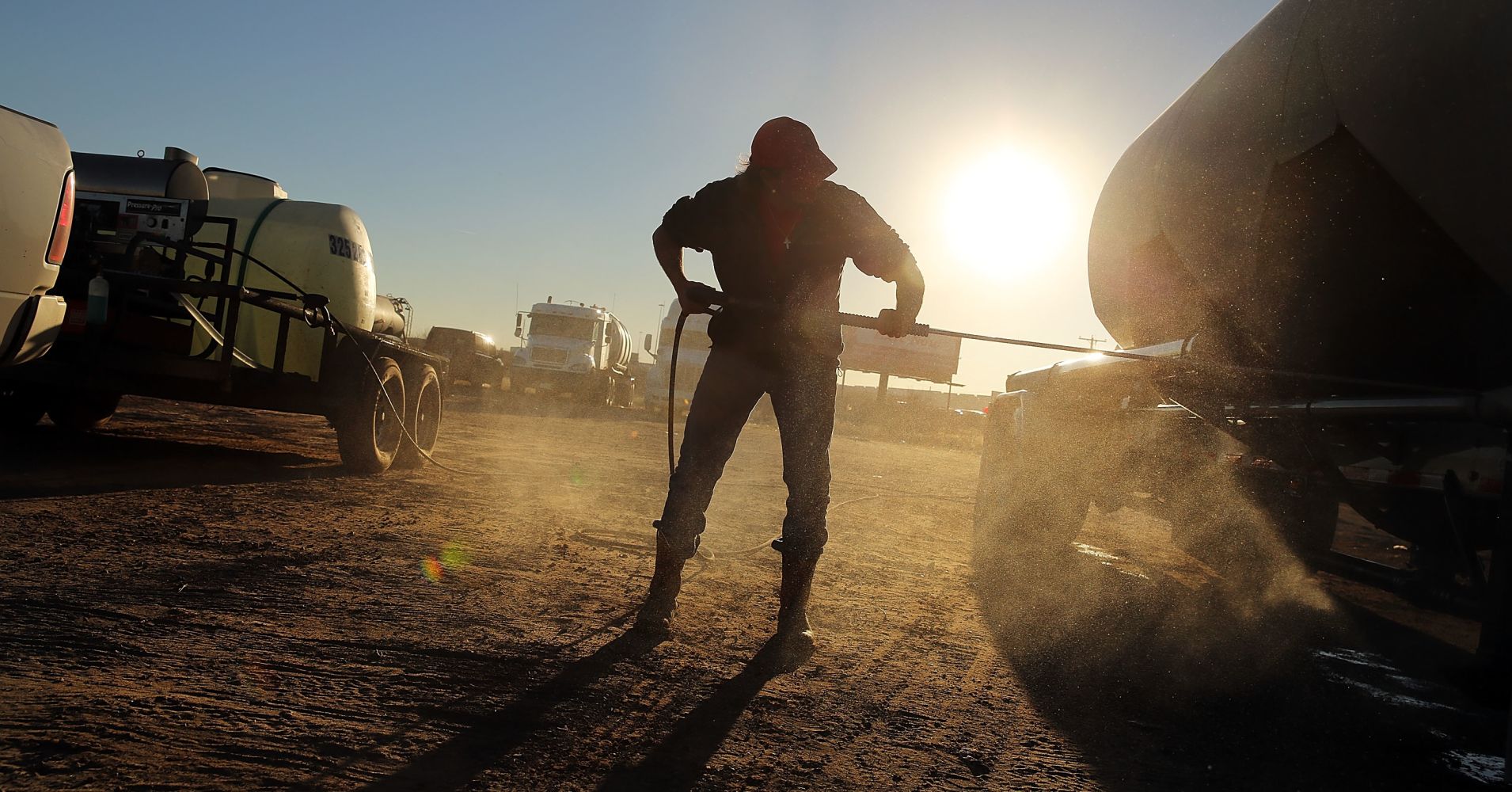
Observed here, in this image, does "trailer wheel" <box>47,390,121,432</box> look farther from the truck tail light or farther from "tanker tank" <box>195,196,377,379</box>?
the truck tail light

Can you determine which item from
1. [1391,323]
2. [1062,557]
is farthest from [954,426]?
[1391,323]

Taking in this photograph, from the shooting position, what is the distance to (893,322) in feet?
11.8

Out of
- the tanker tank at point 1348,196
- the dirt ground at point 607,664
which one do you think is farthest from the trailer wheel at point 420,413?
the tanker tank at point 1348,196

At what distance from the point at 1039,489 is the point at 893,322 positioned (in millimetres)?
3704

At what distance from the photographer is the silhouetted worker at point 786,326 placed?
11.7ft

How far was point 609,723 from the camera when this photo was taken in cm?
257

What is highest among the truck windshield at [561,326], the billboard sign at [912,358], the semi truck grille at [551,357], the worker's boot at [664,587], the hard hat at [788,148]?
the billboard sign at [912,358]

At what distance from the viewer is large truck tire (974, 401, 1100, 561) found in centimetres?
670

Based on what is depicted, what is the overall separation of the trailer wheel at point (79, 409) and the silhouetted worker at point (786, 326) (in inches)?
261

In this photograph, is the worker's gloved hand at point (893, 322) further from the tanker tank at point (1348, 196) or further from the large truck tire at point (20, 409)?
the large truck tire at point (20, 409)

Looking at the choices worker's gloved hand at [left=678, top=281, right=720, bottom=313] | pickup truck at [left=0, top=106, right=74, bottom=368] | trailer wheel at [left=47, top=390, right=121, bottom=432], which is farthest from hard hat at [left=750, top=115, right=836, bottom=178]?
trailer wheel at [left=47, top=390, right=121, bottom=432]

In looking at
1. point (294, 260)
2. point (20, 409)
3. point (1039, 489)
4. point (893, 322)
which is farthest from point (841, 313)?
point (20, 409)

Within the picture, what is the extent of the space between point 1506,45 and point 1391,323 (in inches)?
57.9

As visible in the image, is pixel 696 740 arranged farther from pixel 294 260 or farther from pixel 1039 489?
pixel 294 260
